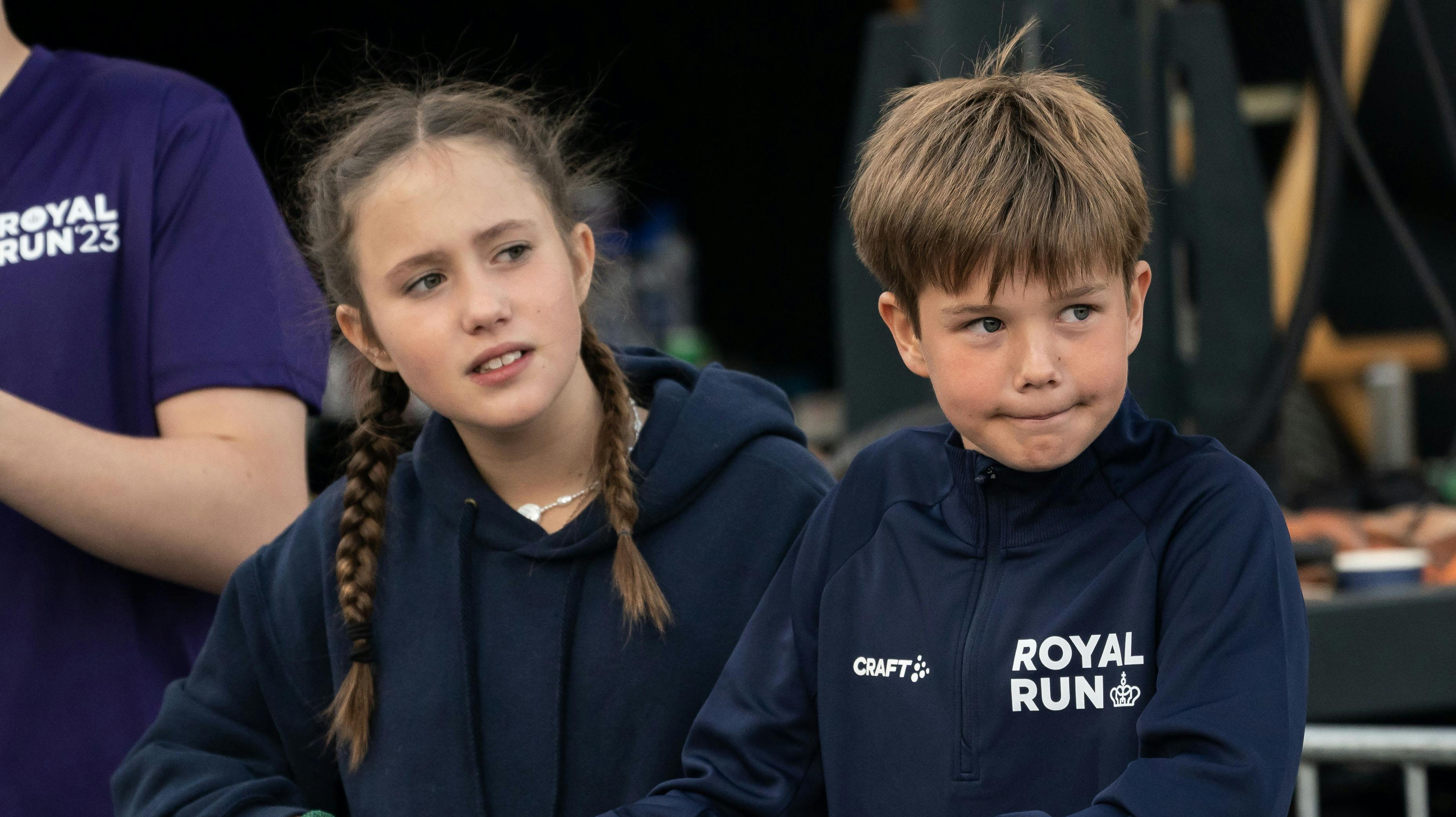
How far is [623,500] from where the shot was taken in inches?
51.6

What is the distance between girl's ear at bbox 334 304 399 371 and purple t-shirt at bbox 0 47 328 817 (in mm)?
78

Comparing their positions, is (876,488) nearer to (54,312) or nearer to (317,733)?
(317,733)

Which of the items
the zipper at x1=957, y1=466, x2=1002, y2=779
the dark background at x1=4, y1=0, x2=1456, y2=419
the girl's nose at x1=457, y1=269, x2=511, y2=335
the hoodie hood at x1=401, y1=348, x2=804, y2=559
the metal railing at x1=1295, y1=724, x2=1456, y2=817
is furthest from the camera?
the dark background at x1=4, y1=0, x2=1456, y2=419

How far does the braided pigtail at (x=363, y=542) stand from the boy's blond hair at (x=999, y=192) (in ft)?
1.81

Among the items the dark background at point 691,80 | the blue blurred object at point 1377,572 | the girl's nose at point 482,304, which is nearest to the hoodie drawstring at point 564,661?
the girl's nose at point 482,304

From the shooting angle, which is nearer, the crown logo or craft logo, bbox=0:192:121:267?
the crown logo

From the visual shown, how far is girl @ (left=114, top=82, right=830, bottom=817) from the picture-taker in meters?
1.29

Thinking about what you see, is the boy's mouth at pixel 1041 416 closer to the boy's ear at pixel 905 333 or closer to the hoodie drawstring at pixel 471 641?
the boy's ear at pixel 905 333

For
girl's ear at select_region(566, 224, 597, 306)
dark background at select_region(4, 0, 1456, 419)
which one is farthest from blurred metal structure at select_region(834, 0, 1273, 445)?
dark background at select_region(4, 0, 1456, 419)

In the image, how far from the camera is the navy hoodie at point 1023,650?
3.18 feet

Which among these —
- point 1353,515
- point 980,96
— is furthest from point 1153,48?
point 980,96

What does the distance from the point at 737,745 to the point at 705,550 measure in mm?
236

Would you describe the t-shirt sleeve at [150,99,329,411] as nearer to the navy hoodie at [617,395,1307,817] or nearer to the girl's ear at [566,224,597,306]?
the girl's ear at [566,224,597,306]

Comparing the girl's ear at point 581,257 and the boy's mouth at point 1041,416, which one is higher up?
the girl's ear at point 581,257
